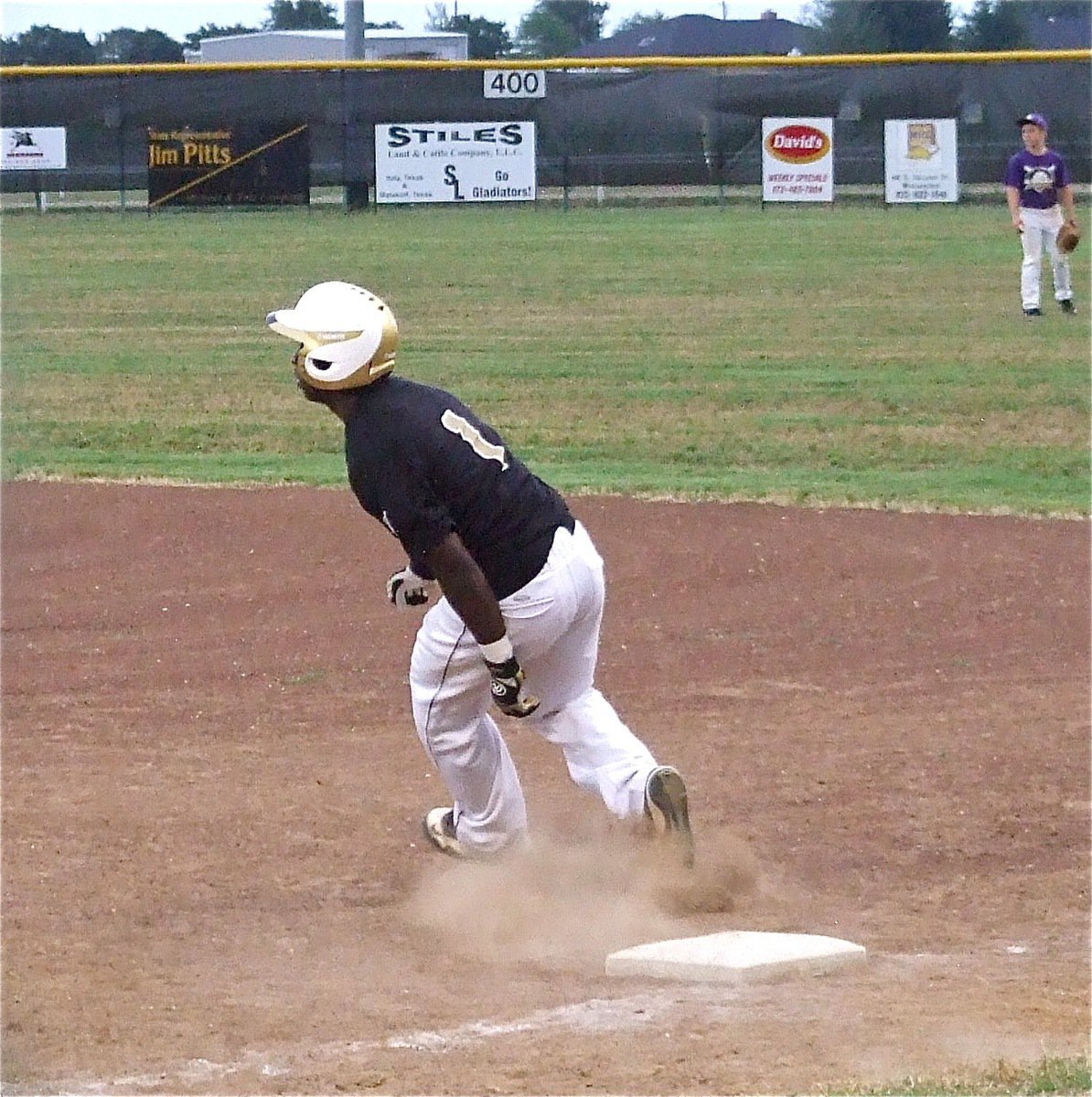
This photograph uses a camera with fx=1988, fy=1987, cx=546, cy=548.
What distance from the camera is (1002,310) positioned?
779 inches

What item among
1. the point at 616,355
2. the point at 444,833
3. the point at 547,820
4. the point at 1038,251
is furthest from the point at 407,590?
the point at 1038,251

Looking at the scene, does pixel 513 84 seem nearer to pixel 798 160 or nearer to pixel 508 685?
pixel 798 160

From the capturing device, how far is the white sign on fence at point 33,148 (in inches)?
1309

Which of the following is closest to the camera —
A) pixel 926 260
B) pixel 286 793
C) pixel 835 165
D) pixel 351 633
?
pixel 286 793

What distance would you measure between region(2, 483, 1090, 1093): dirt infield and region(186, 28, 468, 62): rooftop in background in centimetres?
4092

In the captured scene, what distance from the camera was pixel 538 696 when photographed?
571 cm

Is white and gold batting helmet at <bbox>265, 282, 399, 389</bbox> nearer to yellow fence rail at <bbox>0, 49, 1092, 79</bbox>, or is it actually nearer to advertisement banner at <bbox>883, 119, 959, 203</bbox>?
yellow fence rail at <bbox>0, 49, 1092, 79</bbox>

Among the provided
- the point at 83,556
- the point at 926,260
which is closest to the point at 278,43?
the point at 926,260

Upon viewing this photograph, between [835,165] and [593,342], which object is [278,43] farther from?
[593,342]

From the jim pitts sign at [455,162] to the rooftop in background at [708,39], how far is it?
670 inches

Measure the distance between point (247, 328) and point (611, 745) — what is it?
1479cm

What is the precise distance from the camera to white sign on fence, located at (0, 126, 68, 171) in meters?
33.2

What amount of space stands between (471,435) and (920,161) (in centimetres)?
2865

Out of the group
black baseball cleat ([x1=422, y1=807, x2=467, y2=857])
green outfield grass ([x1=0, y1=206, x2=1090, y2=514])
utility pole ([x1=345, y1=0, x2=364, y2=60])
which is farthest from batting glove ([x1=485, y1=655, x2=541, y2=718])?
utility pole ([x1=345, y1=0, x2=364, y2=60])
